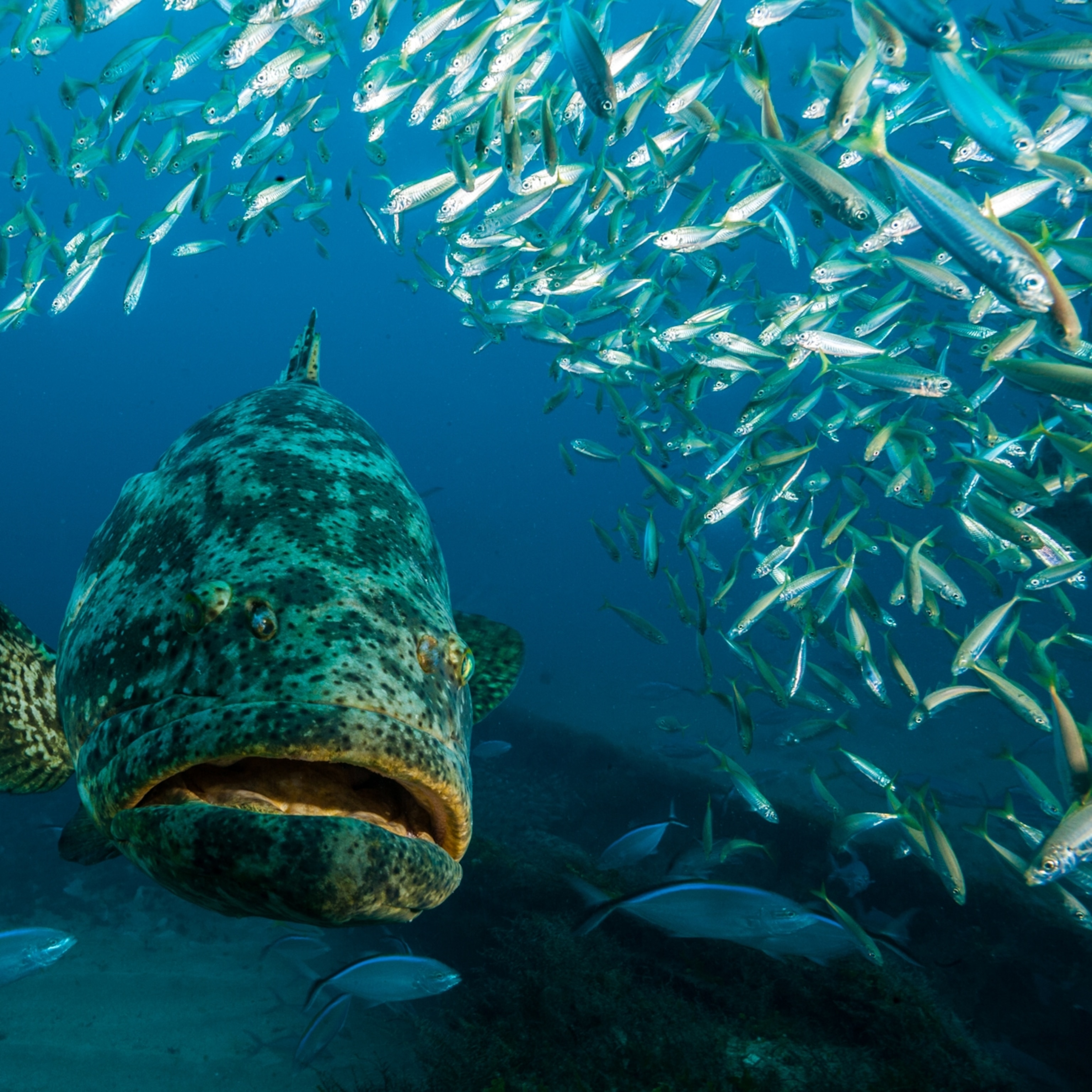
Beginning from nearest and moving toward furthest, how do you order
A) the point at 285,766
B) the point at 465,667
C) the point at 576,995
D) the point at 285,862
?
the point at 285,862 < the point at 285,766 < the point at 465,667 < the point at 576,995

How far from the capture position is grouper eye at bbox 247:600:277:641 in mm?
1687

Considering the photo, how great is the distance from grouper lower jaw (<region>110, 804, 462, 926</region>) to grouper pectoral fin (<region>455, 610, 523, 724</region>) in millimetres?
1635

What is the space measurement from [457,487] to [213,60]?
11426 centimetres

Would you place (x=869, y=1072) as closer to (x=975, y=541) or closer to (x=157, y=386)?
(x=975, y=541)

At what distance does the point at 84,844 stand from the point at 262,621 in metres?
1.69

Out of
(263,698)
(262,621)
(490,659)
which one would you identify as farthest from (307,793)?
(490,659)

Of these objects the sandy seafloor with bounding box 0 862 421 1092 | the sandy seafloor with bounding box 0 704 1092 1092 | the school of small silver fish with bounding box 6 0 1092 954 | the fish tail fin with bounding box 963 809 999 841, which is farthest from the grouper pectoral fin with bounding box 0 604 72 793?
the fish tail fin with bounding box 963 809 999 841

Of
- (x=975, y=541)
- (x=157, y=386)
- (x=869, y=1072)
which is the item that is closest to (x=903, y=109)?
(x=975, y=541)

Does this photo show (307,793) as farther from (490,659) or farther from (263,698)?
(490,659)

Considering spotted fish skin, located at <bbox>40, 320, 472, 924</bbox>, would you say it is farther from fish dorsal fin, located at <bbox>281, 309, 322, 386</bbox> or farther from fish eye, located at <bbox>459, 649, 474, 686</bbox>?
fish dorsal fin, located at <bbox>281, 309, 322, 386</bbox>

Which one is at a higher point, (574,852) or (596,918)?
(596,918)

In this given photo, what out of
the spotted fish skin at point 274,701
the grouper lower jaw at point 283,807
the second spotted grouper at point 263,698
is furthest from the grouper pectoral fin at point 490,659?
the grouper lower jaw at point 283,807

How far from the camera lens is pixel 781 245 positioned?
6750mm

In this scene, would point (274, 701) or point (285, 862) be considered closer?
point (285, 862)
